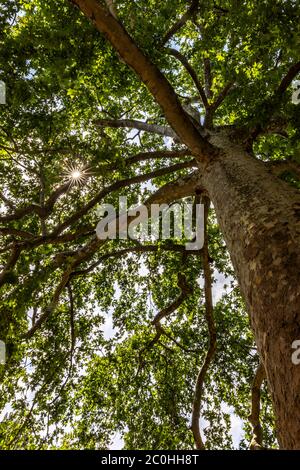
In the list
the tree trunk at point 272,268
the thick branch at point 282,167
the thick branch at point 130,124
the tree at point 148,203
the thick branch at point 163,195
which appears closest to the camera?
the tree trunk at point 272,268

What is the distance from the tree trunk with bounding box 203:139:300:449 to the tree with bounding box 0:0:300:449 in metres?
0.01

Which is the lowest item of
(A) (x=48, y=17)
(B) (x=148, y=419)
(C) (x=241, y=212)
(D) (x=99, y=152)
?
(B) (x=148, y=419)

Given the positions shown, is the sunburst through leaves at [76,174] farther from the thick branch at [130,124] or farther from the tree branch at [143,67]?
the thick branch at [130,124]

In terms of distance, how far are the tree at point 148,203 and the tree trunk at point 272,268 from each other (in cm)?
1

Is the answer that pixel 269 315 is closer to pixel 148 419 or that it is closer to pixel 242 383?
pixel 148 419

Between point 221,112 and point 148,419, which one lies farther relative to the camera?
point 221,112

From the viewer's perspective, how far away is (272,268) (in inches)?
70.1

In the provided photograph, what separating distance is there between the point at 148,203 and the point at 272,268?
3708 millimetres

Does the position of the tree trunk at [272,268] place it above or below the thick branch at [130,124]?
below

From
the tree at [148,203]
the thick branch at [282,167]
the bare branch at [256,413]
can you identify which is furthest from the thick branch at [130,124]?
the bare branch at [256,413]

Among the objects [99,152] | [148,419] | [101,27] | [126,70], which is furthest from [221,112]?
[148,419]

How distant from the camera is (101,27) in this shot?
9.29 ft

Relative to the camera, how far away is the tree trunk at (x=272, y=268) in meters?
1.40

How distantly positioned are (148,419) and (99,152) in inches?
247
